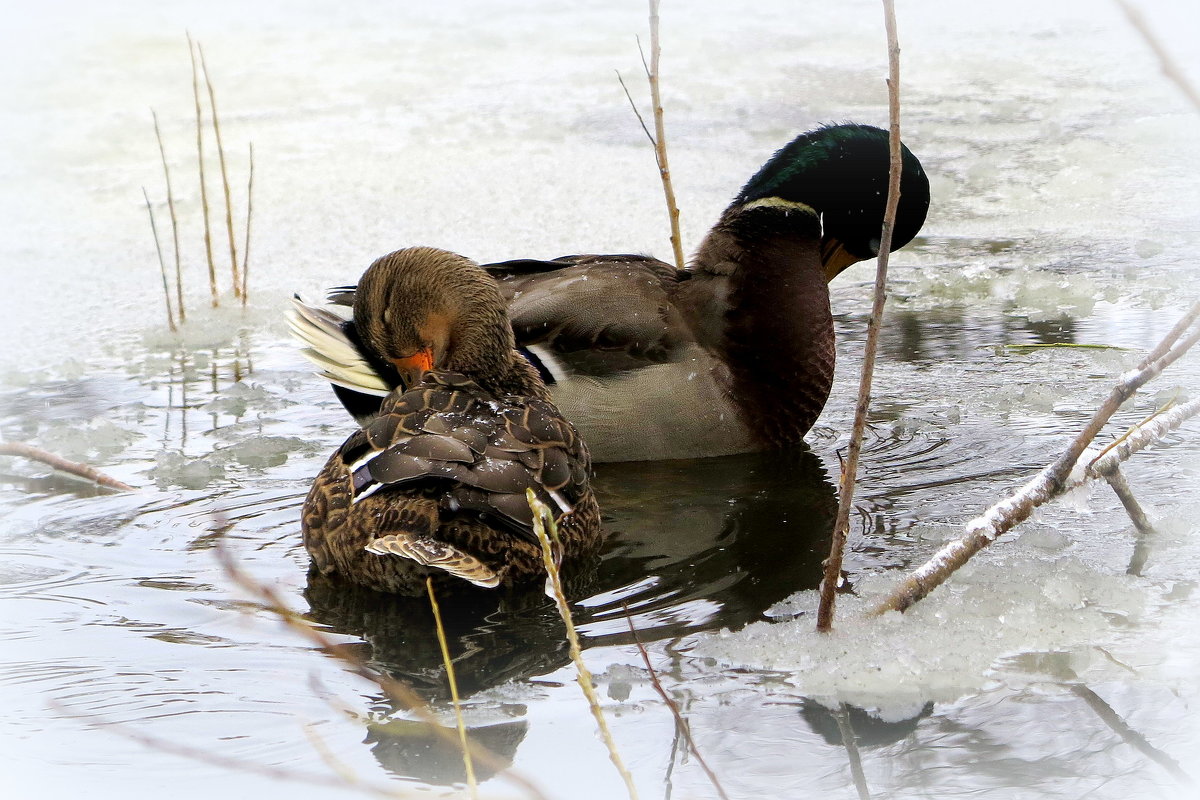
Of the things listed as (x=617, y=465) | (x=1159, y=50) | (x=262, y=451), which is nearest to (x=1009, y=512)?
(x=1159, y=50)

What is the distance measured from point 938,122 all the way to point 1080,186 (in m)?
1.27

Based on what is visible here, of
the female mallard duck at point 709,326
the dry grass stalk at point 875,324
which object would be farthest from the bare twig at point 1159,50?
the female mallard duck at point 709,326

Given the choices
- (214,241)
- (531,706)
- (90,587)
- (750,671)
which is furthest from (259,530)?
(214,241)

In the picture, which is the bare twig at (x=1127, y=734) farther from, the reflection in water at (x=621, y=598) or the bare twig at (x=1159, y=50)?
the bare twig at (x=1159, y=50)

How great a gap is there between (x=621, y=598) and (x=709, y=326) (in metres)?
1.40

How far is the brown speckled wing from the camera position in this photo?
9.17 feet

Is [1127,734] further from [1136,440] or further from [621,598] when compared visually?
[621,598]

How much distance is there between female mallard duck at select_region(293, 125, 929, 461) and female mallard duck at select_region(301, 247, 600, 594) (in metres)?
0.49

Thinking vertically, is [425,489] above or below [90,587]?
above

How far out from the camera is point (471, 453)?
9.38 ft

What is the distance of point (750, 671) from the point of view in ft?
8.21

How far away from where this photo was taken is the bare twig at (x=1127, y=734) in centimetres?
206

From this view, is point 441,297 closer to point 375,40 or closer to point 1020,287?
point 1020,287

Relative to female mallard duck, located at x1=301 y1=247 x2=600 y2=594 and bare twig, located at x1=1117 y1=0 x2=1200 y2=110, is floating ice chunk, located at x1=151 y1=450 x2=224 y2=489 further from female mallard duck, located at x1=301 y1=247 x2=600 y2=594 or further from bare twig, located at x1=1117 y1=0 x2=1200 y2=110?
bare twig, located at x1=1117 y1=0 x2=1200 y2=110
